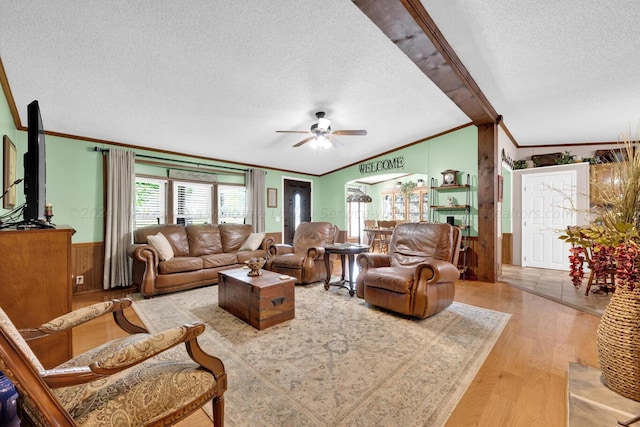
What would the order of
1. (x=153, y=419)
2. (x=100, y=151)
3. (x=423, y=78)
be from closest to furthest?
(x=153, y=419) < (x=423, y=78) < (x=100, y=151)

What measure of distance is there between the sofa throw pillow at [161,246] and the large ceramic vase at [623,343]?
14.9 ft

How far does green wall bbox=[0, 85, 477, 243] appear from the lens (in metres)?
3.74

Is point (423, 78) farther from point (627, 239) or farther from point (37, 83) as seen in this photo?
point (37, 83)

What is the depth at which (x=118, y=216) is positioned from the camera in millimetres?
4160

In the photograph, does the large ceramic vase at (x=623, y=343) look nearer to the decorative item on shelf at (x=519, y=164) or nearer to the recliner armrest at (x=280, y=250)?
the recliner armrest at (x=280, y=250)

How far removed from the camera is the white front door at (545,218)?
200 inches

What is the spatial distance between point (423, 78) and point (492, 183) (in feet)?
7.29

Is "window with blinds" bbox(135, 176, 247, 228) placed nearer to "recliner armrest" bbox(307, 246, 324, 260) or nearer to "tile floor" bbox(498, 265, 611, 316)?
"recliner armrest" bbox(307, 246, 324, 260)

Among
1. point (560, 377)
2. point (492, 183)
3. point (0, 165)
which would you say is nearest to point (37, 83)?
point (0, 165)

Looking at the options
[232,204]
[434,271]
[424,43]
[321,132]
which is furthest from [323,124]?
[232,204]

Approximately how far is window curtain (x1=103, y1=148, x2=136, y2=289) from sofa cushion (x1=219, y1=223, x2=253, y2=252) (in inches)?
56.9

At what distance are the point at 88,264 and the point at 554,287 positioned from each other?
7.01m

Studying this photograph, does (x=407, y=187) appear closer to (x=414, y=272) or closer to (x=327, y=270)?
(x=327, y=270)

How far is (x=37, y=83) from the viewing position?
267 cm
